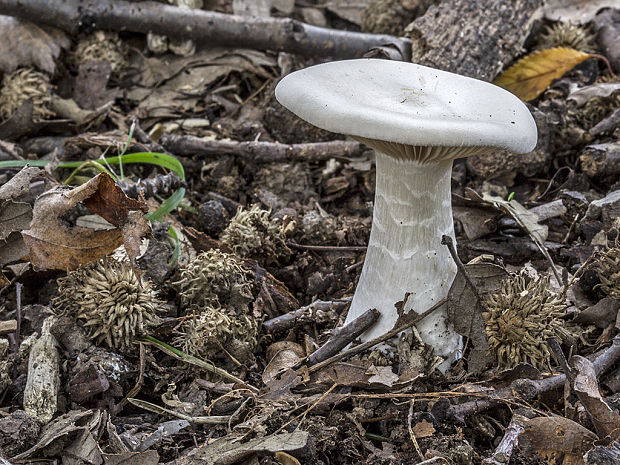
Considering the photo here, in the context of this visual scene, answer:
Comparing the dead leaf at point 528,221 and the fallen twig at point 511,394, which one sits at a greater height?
the dead leaf at point 528,221

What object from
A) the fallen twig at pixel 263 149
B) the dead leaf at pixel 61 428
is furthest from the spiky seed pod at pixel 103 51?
the dead leaf at pixel 61 428

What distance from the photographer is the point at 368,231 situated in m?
3.29

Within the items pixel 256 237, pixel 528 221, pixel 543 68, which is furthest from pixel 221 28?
pixel 528 221

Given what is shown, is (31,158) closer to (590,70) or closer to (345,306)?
(345,306)

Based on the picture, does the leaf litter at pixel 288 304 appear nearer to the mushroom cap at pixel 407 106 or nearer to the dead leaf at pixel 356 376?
the dead leaf at pixel 356 376

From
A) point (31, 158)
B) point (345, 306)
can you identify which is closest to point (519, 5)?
point (345, 306)

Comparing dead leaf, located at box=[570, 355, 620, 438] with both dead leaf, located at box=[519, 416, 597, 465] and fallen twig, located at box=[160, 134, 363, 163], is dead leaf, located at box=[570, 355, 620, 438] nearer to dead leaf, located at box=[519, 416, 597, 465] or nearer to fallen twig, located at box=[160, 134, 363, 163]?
dead leaf, located at box=[519, 416, 597, 465]

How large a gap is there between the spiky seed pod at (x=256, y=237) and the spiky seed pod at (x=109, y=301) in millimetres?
615

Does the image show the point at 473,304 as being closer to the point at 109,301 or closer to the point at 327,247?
the point at 327,247

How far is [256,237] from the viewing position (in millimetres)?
3031

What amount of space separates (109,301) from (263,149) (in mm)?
1634

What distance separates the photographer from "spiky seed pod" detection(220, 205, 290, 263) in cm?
303

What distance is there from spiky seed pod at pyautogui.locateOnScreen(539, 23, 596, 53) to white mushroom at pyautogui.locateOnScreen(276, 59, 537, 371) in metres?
2.47

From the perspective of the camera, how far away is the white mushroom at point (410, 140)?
1.97m
